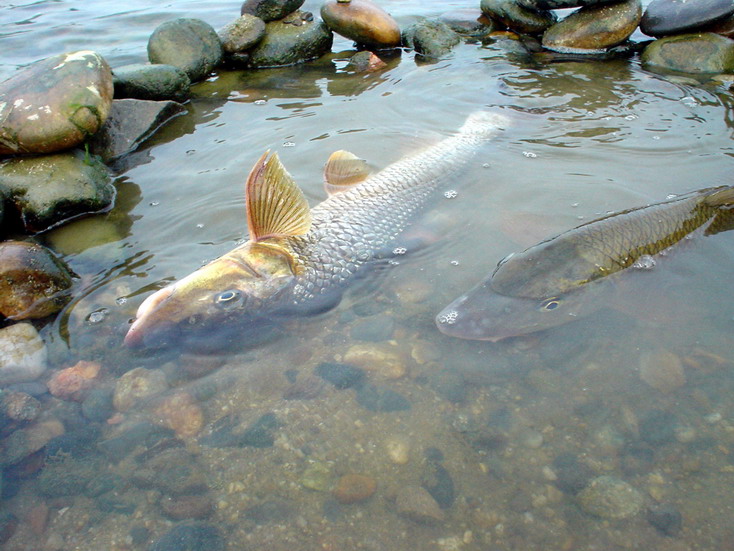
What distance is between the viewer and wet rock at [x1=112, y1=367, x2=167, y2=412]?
3.36 metres

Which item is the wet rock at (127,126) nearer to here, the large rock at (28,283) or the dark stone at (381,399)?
the large rock at (28,283)

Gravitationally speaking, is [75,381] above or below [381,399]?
above

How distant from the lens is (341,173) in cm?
537

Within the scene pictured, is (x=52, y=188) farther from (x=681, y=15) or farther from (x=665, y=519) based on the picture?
(x=681, y=15)

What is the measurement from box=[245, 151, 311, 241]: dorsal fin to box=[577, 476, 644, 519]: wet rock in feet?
8.77

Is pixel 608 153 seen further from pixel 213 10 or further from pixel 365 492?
pixel 213 10

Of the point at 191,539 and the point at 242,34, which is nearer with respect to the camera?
the point at 191,539

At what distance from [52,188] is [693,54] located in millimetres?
8641

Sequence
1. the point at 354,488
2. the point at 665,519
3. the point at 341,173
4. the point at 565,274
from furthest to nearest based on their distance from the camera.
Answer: the point at 341,173 < the point at 565,274 < the point at 354,488 < the point at 665,519

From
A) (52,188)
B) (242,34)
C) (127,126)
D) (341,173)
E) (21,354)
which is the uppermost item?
(242,34)

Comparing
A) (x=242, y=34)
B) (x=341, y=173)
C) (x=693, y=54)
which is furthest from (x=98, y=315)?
(x=693, y=54)

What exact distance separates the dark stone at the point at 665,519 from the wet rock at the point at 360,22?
27.4ft

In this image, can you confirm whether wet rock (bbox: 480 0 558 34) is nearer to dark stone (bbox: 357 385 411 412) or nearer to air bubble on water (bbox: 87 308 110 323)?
dark stone (bbox: 357 385 411 412)

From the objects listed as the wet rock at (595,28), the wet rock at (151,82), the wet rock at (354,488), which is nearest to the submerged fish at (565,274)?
the wet rock at (354,488)
